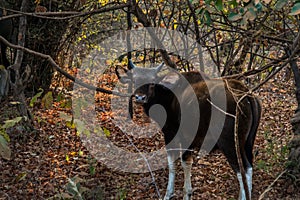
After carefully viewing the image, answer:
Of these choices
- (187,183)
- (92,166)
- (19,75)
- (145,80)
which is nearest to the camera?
(187,183)

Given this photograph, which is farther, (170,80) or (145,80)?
(170,80)

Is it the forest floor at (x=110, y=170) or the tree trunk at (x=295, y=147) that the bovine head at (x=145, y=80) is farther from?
the tree trunk at (x=295, y=147)

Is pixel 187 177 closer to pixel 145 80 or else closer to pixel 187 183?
pixel 187 183

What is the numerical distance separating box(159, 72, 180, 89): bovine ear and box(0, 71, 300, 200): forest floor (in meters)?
0.85

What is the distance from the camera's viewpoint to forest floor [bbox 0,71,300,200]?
573 cm

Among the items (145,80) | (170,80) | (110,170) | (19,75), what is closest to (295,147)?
(170,80)

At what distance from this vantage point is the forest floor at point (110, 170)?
226 inches

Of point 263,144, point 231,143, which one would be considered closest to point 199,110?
point 231,143

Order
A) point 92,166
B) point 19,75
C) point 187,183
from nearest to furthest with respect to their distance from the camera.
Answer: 1. point 187,183
2. point 92,166
3. point 19,75

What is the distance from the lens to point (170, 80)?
6176 millimetres

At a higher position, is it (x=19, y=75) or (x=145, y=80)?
(x=19, y=75)

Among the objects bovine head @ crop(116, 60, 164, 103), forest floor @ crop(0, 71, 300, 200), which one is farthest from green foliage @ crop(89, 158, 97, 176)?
bovine head @ crop(116, 60, 164, 103)

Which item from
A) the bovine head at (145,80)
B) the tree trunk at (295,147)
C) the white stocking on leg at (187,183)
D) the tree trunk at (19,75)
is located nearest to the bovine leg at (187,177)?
the white stocking on leg at (187,183)

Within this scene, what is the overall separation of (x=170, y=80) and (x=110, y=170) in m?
1.50
